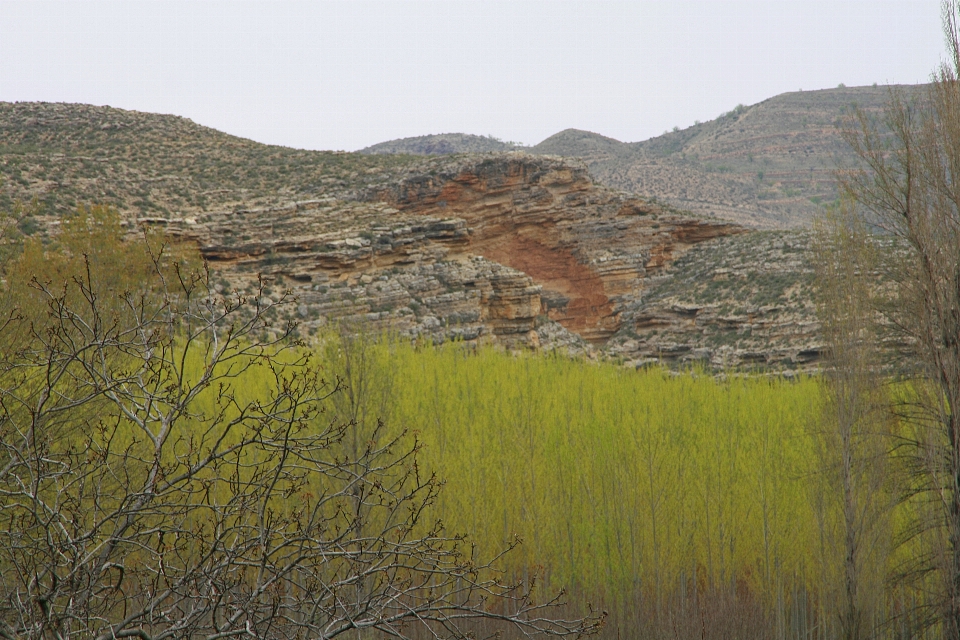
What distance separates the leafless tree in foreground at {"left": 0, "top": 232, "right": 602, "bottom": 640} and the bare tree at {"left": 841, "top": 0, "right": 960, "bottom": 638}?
573cm

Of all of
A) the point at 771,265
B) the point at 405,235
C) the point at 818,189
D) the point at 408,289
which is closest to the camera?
the point at 408,289

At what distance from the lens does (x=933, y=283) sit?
11141 millimetres

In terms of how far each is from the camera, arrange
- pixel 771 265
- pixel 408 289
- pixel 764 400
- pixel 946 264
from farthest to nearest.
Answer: pixel 771 265 → pixel 408 289 → pixel 764 400 → pixel 946 264

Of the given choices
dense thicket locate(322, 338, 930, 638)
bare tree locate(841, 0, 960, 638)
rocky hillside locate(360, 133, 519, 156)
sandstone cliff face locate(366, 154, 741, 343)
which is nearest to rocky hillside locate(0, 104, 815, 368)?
sandstone cliff face locate(366, 154, 741, 343)

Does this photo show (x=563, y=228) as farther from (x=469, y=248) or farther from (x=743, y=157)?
(x=743, y=157)

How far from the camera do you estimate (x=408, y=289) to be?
33.7 meters

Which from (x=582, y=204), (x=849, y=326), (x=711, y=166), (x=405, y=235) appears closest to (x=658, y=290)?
(x=582, y=204)

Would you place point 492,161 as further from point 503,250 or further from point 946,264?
point 946,264

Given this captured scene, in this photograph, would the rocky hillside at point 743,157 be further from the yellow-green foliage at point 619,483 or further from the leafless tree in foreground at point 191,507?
the leafless tree in foreground at point 191,507

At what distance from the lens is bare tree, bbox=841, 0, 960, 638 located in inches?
429

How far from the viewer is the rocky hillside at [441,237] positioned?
33031mm

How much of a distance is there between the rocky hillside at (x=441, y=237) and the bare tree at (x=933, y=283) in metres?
20.3

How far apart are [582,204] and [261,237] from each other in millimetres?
18918

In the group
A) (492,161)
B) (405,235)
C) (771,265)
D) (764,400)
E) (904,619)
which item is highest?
(492,161)
